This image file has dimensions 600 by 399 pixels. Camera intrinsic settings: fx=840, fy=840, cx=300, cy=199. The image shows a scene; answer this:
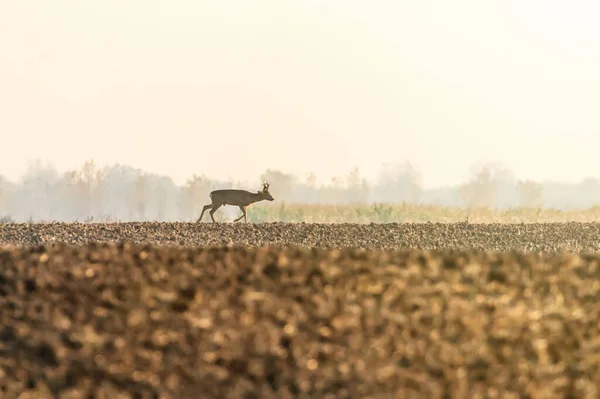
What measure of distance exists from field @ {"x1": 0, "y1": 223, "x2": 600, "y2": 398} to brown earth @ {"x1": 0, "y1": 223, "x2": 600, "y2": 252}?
6037mm

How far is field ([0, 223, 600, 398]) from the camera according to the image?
156 inches

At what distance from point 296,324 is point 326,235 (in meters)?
8.09

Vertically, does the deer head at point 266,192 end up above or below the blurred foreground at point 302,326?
above

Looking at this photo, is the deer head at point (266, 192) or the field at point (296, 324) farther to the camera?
the deer head at point (266, 192)

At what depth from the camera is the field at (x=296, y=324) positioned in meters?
Result: 3.97

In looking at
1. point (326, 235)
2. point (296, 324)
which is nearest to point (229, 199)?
point (326, 235)

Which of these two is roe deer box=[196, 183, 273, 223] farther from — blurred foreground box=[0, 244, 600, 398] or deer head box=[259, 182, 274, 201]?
blurred foreground box=[0, 244, 600, 398]

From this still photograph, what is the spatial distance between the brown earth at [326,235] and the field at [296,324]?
238 inches

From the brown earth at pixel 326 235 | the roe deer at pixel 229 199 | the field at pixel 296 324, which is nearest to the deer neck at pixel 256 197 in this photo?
the roe deer at pixel 229 199

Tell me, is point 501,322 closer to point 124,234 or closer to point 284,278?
point 284,278

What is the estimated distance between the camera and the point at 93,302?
4684 millimetres

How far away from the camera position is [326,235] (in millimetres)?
12312

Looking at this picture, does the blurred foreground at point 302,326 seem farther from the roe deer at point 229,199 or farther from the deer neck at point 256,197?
the deer neck at point 256,197

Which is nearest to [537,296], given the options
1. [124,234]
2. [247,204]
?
[124,234]
